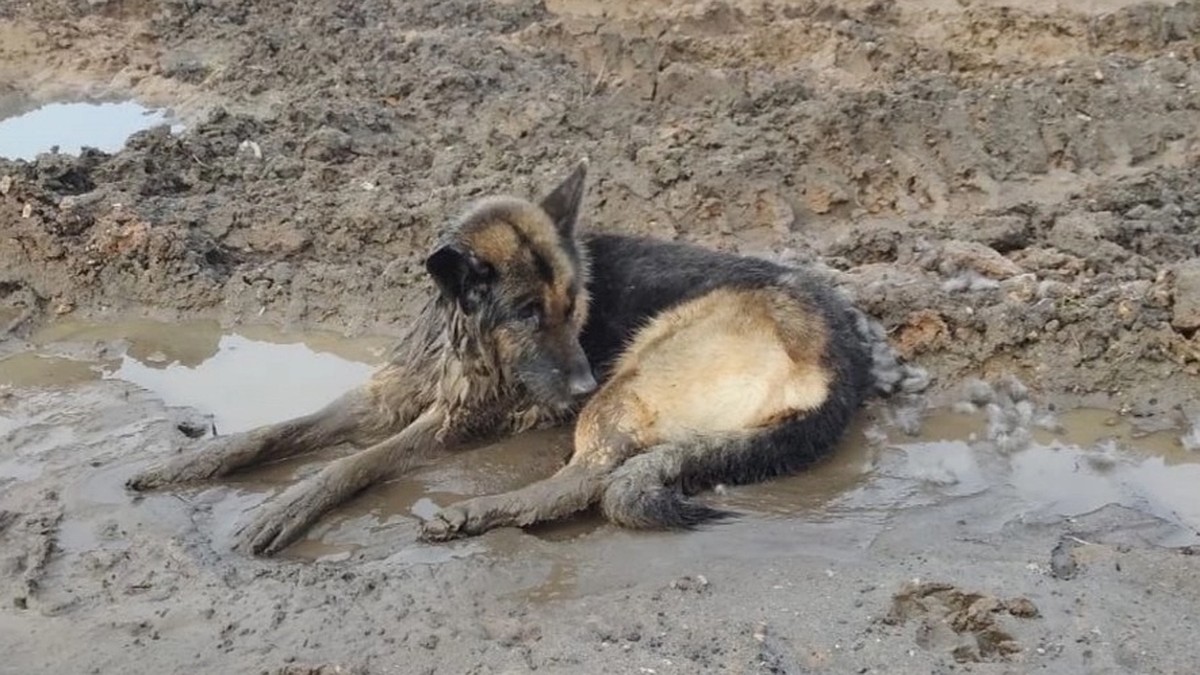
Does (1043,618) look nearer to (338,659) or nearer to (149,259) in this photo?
(338,659)

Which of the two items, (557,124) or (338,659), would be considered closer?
(338,659)

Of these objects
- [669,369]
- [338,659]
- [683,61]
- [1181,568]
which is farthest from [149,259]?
[1181,568]

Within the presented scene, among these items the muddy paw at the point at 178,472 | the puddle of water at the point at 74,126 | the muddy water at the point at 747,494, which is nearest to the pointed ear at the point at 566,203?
the muddy water at the point at 747,494

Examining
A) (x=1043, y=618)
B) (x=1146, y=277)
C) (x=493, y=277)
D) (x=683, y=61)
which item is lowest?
(x=1043, y=618)

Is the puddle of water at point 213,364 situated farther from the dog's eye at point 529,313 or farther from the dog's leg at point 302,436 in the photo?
the dog's eye at point 529,313

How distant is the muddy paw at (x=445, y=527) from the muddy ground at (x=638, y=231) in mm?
86

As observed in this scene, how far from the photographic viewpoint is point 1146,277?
6191 mm

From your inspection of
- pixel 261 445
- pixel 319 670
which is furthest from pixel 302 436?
pixel 319 670

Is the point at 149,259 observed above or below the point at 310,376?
above

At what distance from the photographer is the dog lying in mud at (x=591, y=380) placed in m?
4.78

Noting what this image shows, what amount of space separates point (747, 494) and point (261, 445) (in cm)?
208

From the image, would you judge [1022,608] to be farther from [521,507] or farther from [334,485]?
[334,485]

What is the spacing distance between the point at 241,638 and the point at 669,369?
2033 millimetres

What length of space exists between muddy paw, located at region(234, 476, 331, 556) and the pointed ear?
1507mm
